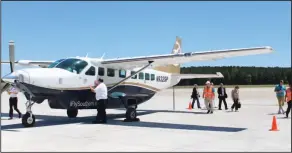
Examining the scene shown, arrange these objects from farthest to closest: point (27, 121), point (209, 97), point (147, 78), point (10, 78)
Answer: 1. point (209, 97)
2. point (147, 78)
3. point (27, 121)
4. point (10, 78)

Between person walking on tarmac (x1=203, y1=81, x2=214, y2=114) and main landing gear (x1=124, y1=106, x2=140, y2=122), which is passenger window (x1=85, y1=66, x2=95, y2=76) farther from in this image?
person walking on tarmac (x1=203, y1=81, x2=214, y2=114)

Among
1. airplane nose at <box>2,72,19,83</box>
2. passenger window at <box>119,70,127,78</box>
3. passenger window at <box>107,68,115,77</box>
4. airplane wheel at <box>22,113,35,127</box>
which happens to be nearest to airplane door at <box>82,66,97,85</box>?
passenger window at <box>107,68,115,77</box>

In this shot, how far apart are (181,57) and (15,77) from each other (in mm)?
6560

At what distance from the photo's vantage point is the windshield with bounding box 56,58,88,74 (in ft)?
47.1

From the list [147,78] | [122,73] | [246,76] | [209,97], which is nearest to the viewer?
[122,73]

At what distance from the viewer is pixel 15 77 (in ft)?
40.9

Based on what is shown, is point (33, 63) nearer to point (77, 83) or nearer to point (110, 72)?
point (110, 72)

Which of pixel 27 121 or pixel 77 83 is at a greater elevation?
pixel 77 83

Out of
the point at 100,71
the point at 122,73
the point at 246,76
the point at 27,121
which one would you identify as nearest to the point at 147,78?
the point at 122,73

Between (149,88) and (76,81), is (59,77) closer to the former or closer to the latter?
(76,81)

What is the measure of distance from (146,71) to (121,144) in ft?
31.3

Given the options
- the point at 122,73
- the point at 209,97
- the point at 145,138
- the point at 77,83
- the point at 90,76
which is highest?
the point at 122,73

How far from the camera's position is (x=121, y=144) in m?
9.34

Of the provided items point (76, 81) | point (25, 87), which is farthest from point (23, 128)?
point (76, 81)
